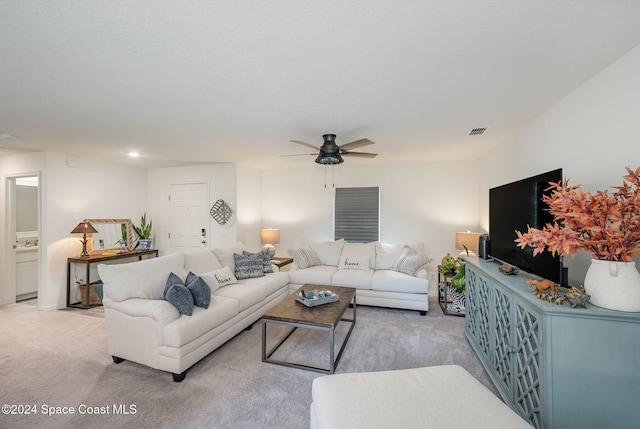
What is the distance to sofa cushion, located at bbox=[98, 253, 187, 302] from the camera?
239 cm

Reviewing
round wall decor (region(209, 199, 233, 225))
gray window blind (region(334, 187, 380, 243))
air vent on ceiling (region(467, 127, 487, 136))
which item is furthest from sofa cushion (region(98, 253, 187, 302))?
air vent on ceiling (region(467, 127, 487, 136))

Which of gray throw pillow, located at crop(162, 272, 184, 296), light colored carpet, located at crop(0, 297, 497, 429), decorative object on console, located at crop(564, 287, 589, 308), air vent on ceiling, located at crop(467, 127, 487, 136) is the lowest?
light colored carpet, located at crop(0, 297, 497, 429)

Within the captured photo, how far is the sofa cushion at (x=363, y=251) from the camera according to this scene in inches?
179

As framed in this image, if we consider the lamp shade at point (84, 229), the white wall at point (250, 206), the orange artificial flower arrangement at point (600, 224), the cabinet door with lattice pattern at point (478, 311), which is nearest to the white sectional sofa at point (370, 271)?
the cabinet door with lattice pattern at point (478, 311)

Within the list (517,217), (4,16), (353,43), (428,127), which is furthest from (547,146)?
(4,16)

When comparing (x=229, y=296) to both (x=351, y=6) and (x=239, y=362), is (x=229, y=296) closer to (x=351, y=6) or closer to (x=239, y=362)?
(x=239, y=362)

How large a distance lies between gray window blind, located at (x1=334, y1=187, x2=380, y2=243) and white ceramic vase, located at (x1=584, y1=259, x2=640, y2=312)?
12.3 feet

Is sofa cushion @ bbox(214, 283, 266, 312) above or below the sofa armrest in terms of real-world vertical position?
below

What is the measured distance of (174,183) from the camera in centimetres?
540

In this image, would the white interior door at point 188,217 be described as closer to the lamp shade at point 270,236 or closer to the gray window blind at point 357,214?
the lamp shade at point 270,236

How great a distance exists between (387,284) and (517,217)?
79.5 inches

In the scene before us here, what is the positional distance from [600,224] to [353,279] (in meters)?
3.01

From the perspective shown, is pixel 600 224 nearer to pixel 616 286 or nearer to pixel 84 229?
pixel 616 286

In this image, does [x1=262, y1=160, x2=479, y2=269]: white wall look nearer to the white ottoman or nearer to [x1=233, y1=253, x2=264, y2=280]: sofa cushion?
[x1=233, y1=253, x2=264, y2=280]: sofa cushion
